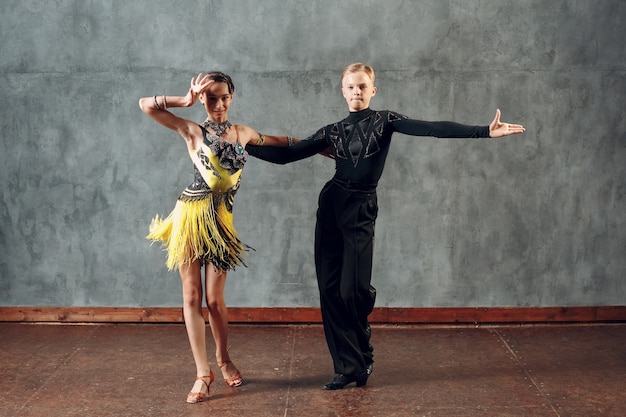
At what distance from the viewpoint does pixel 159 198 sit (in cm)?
464

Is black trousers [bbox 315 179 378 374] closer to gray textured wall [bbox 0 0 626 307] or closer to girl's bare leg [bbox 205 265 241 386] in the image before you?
girl's bare leg [bbox 205 265 241 386]

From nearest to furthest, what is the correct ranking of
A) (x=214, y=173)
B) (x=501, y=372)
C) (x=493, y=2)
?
(x=214, y=173) → (x=501, y=372) → (x=493, y=2)

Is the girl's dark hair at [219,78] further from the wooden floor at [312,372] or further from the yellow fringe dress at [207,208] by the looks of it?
the wooden floor at [312,372]

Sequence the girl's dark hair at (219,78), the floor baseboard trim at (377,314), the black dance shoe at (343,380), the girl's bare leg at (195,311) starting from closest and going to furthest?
the girl's dark hair at (219,78), the girl's bare leg at (195,311), the black dance shoe at (343,380), the floor baseboard trim at (377,314)

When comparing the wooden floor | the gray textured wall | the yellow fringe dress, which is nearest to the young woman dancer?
the yellow fringe dress

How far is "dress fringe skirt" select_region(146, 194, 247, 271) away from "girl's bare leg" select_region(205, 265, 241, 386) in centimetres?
5

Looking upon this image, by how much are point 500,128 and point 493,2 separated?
4.63ft

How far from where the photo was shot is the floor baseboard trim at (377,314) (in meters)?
4.68

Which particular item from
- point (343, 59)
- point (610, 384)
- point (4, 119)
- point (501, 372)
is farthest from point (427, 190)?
point (4, 119)

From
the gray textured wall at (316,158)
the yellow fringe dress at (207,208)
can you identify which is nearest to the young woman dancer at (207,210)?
the yellow fringe dress at (207,208)

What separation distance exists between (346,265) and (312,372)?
0.62 meters

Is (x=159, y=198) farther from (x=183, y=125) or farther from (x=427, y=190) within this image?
(x=427, y=190)

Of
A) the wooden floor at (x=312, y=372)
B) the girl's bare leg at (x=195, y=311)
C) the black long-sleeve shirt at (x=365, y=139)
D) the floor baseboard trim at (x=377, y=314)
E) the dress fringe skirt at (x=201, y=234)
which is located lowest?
the wooden floor at (x=312, y=372)

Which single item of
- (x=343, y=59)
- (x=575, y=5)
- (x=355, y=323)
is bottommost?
(x=355, y=323)
